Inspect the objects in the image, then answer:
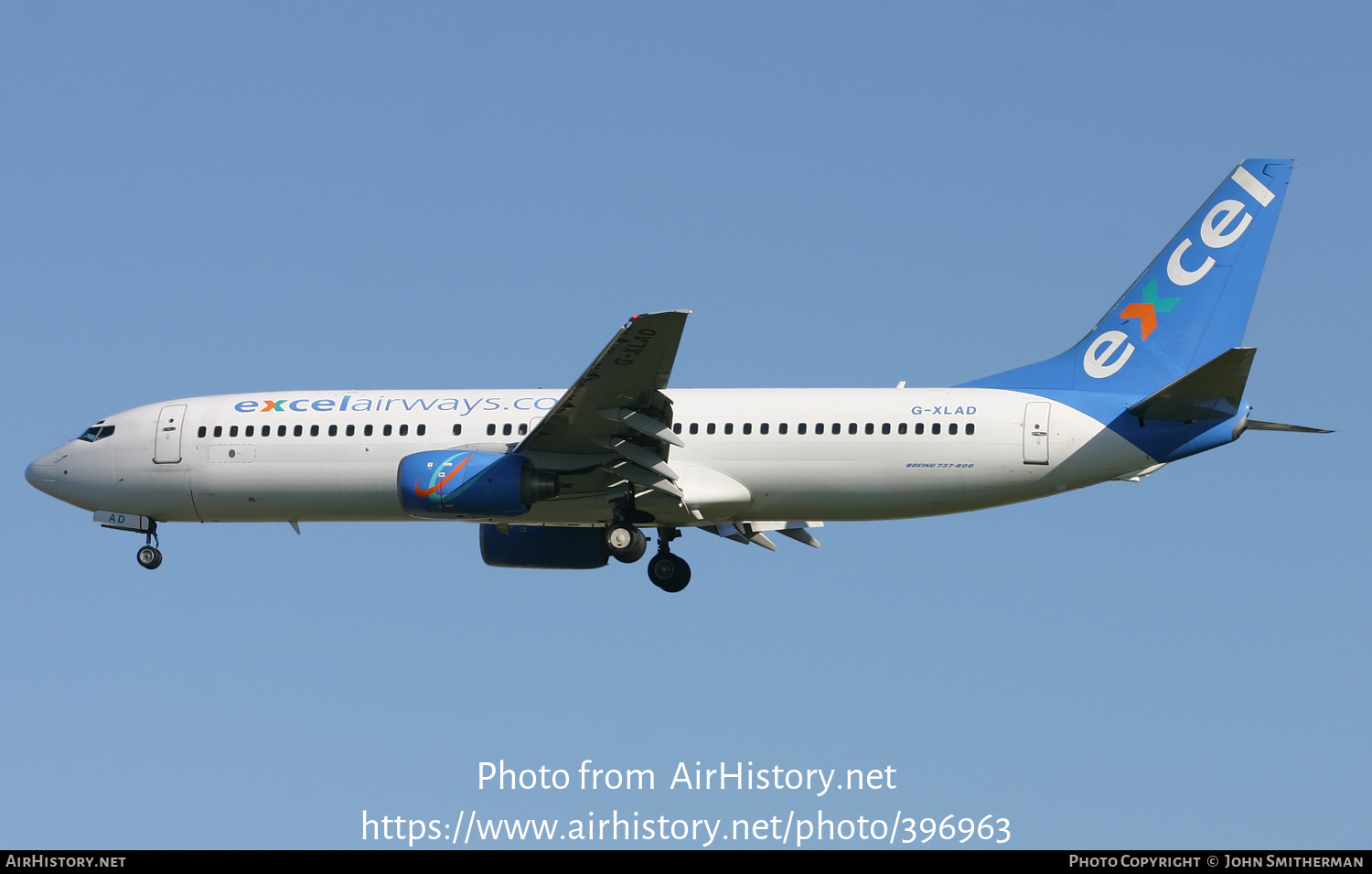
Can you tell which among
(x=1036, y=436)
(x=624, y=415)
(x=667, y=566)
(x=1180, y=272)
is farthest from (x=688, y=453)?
(x=1180, y=272)

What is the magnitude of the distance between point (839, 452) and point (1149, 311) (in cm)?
696

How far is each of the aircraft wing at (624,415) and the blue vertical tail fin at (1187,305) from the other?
6747 millimetres

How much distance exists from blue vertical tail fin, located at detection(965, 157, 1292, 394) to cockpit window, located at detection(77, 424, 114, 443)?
18.9 metres

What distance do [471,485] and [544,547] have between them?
4.86 metres

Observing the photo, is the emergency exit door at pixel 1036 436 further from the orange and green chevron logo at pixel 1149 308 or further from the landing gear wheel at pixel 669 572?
the landing gear wheel at pixel 669 572

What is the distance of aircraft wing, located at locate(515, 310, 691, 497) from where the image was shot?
3055cm

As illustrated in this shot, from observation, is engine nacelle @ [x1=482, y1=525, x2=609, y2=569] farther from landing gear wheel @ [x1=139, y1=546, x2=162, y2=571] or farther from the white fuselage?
landing gear wheel @ [x1=139, y1=546, x2=162, y2=571]

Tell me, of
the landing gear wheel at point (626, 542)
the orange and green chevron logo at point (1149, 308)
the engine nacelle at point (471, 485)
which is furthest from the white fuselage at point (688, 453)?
the orange and green chevron logo at point (1149, 308)

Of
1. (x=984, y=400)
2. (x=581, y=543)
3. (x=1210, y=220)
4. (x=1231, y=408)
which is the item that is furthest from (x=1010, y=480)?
(x=581, y=543)

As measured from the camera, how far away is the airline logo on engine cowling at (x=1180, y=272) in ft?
112

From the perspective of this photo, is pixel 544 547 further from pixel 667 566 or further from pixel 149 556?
pixel 149 556

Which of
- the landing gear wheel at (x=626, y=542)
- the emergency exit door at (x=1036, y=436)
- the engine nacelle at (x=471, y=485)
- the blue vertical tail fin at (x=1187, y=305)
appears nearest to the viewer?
the emergency exit door at (x=1036, y=436)

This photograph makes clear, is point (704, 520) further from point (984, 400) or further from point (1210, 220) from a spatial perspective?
point (1210, 220)

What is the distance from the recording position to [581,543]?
124ft
